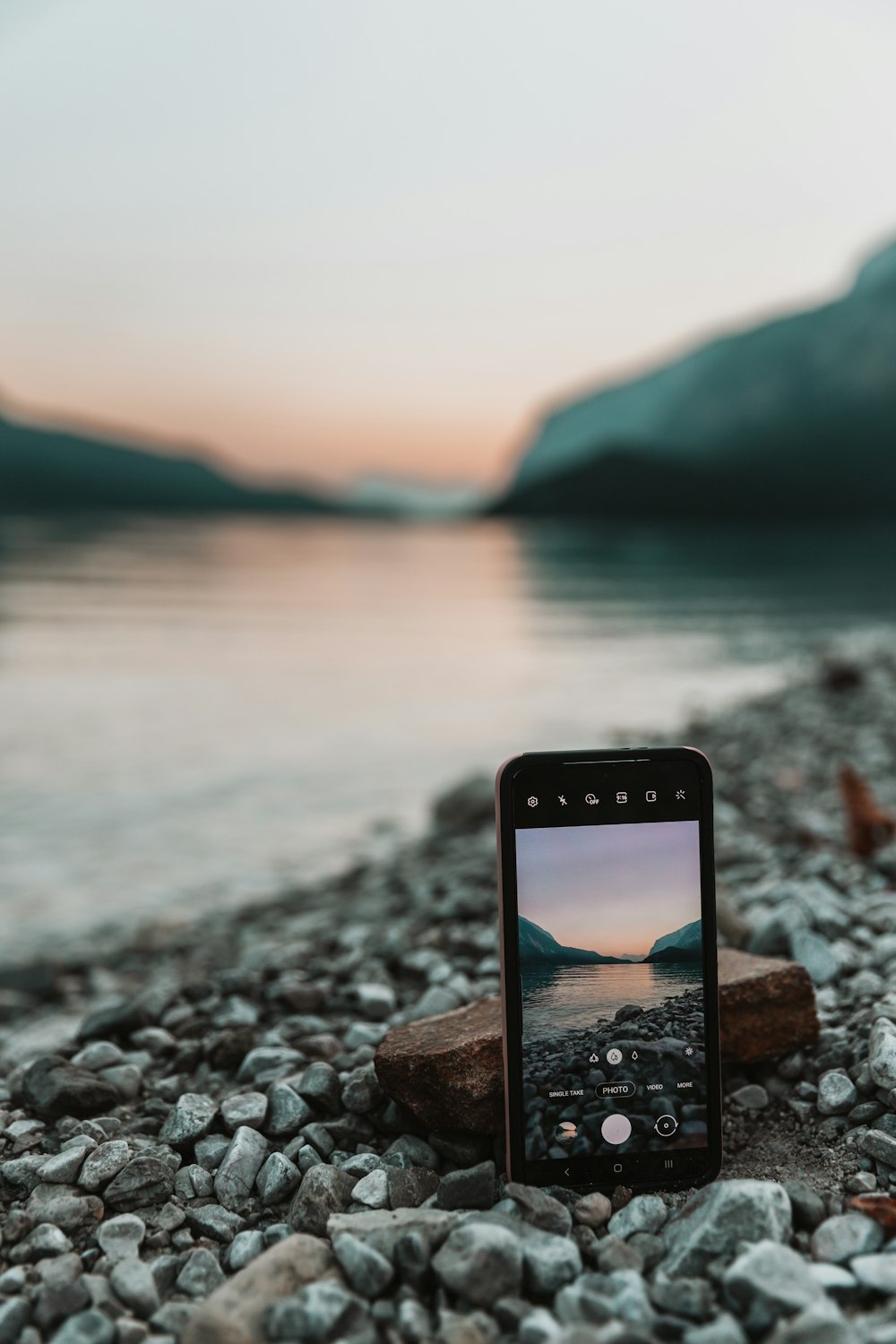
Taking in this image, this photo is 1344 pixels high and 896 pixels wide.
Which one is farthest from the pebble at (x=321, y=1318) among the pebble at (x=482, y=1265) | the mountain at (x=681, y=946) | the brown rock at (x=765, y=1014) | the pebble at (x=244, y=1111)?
the brown rock at (x=765, y=1014)

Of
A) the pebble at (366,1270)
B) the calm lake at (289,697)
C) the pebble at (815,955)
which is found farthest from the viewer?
the calm lake at (289,697)

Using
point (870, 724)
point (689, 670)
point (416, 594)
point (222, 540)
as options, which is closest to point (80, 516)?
point (222, 540)

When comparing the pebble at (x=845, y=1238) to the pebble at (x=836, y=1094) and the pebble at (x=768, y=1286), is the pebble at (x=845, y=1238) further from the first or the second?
the pebble at (x=836, y=1094)

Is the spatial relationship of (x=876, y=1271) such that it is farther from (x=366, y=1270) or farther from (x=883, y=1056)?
(x=366, y=1270)

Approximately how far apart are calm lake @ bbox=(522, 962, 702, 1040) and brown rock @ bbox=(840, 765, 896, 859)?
12.7 ft

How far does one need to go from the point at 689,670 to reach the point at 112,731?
46.9 feet

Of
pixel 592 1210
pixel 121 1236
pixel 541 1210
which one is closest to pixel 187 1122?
pixel 121 1236

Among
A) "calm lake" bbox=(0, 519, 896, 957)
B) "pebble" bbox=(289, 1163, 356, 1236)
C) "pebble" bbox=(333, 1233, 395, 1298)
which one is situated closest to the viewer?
"pebble" bbox=(333, 1233, 395, 1298)

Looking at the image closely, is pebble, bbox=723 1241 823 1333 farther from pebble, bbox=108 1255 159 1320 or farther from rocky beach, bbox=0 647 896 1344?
pebble, bbox=108 1255 159 1320

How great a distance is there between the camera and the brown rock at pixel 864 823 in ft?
20.7

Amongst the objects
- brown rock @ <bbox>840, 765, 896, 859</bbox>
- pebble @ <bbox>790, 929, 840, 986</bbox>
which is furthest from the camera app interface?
brown rock @ <bbox>840, 765, 896, 859</bbox>

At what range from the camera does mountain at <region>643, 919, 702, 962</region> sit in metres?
2.96

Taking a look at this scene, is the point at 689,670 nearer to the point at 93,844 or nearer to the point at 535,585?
the point at 93,844

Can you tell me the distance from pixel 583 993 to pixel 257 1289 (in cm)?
118
